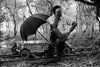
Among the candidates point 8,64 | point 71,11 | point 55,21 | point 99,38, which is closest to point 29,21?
point 55,21

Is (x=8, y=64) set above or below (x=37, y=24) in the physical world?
below

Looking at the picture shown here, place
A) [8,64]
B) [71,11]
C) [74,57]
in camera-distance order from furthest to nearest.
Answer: [71,11], [74,57], [8,64]

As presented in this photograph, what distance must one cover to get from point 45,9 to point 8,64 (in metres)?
21.6

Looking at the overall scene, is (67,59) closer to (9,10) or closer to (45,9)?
(45,9)

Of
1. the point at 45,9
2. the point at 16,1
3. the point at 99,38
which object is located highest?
the point at 16,1

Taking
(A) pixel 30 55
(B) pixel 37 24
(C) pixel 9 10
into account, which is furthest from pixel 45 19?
(C) pixel 9 10

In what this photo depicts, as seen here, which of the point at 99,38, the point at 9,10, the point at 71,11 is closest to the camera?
the point at 99,38

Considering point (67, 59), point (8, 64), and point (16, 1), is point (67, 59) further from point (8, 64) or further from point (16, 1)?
point (16, 1)

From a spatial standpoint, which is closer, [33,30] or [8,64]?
[8,64]

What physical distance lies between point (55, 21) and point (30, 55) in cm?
255

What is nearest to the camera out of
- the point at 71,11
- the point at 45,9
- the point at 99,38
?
the point at 99,38

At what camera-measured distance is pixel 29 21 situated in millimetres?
8219

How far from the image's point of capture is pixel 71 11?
48.8m

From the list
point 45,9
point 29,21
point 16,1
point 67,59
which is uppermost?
point 16,1
